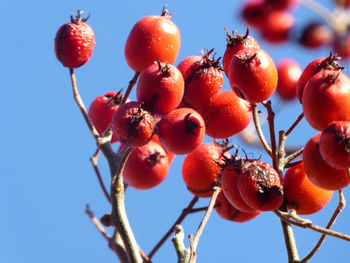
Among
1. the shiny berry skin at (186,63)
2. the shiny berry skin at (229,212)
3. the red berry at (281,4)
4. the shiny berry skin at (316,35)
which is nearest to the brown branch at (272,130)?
the shiny berry skin at (186,63)

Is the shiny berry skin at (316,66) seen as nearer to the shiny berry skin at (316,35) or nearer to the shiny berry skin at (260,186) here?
the shiny berry skin at (260,186)

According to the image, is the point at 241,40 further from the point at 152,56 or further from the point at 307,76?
the point at 152,56

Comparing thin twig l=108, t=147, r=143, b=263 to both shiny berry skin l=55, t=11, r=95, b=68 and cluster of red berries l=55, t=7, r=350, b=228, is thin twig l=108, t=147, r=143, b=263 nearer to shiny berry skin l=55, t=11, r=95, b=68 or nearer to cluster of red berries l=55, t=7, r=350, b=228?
cluster of red berries l=55, t=7, r=350, b=228

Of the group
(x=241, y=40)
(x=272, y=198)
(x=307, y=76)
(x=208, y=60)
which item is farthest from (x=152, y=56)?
(x=272, y=198)

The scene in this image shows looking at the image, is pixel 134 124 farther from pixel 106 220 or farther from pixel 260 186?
pixel 106 220

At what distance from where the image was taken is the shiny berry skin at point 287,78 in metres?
5.04

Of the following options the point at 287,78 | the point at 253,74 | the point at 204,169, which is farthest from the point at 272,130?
the point at 287,78

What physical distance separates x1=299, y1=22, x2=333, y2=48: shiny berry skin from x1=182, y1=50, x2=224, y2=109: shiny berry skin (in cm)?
397

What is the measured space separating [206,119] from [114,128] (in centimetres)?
48

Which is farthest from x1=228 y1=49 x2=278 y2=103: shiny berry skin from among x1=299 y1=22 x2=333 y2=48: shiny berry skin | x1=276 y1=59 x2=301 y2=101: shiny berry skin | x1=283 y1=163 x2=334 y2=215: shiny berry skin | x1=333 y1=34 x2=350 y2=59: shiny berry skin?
x1=299 y1=22 x2=333 y2=48: shiny berry skin

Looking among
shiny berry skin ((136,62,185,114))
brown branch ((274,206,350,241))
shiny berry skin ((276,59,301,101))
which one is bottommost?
brown branch ((274,206,350,241))

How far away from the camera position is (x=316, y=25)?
5.98 meters

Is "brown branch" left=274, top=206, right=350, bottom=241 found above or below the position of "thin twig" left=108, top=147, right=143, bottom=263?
below

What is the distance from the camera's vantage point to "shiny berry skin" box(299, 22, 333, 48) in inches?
229
